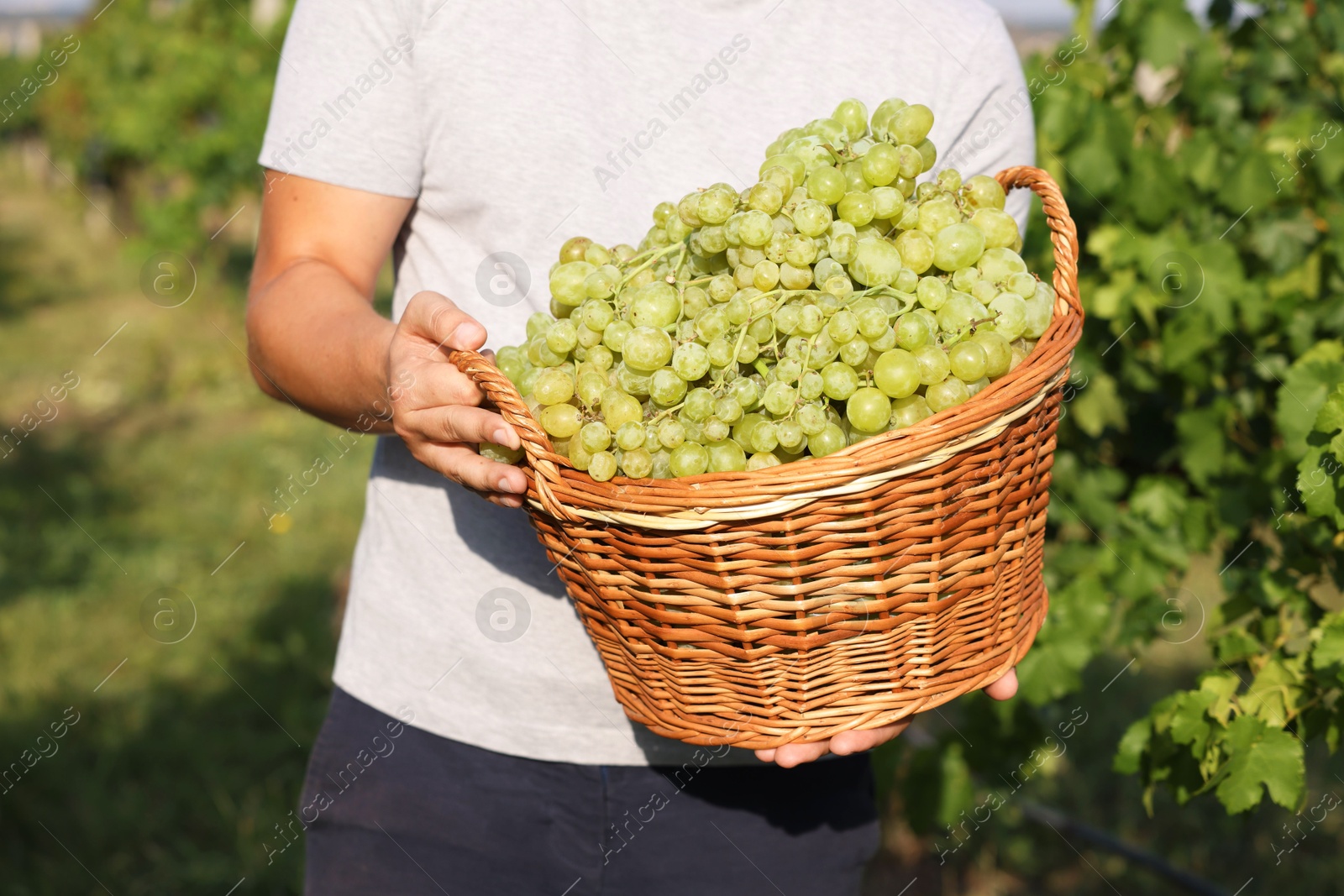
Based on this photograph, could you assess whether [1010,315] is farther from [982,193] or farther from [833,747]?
[833,747]

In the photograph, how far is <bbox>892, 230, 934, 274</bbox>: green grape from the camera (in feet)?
4.00

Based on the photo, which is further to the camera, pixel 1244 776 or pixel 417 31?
pixel 1244 776

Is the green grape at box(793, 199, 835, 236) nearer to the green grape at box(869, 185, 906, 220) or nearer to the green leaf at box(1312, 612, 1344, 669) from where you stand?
the green grape at box(869, 185, 906, 220)

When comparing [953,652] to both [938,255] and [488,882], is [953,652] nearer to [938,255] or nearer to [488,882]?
[938,255]

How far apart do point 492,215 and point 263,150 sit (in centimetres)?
34

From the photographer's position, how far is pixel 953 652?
1270 millimetres

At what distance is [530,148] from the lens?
142 cm

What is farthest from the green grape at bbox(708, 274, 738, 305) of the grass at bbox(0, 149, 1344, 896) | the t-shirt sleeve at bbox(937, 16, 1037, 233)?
the grass at bbox(0, 149, 1344, 896)

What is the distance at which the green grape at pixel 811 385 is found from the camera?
1.13 metres

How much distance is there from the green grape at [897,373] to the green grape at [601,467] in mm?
273

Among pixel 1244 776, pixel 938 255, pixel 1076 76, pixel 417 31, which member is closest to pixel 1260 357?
pixel 1076 76

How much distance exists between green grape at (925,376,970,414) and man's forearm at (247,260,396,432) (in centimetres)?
62

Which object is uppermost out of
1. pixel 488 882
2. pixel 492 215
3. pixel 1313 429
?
pixel 492 215

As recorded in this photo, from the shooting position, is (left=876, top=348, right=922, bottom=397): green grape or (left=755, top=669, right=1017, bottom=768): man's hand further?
(left=755, top=669, right=1017, bottom=768): man's hand
